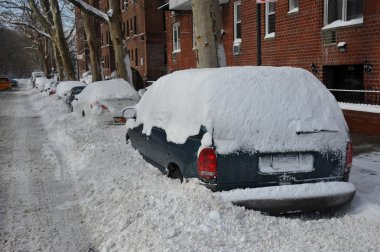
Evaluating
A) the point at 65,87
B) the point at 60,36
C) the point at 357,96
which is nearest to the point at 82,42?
the point at 60,36

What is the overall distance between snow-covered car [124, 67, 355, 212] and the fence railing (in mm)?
6753

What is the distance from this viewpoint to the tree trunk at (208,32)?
881 centimetres

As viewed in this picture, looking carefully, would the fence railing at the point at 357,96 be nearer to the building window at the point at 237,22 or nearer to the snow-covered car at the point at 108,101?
the snow-covered car at the point at 108,101

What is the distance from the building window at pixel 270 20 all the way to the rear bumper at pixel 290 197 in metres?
12.2

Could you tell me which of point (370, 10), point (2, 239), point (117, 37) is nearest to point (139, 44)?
point (117, 37)

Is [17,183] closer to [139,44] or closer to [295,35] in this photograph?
[295,35]

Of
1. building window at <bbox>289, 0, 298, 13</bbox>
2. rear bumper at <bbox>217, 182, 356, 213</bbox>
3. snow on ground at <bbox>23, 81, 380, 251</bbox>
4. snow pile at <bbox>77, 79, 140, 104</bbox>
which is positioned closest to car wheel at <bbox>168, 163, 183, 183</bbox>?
snow on ground at <bbox>23, 81, 380, 251</bbox>

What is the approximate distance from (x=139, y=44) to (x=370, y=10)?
30.1 m

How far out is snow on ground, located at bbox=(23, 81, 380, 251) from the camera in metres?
4.11

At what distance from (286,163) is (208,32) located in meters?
4.72

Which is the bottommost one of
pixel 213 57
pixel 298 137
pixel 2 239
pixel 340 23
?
pixel 2 239

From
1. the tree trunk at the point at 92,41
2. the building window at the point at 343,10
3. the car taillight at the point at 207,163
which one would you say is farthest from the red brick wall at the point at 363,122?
the tree trunk at the point at 92,41

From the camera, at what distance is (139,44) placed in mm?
40188

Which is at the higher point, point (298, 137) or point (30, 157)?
point (298, 137)
